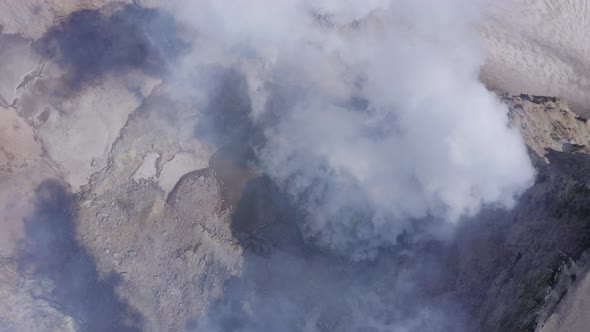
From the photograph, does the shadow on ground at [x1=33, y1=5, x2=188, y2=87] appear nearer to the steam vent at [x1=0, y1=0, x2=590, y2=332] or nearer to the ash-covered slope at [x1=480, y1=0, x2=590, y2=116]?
the steam vent at [x1=0, y1=0, x2=590, y2=332]

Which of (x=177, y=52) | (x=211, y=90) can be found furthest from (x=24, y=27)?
(x=211, y=90)

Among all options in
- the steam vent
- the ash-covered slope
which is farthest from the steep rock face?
the ash-covered slope

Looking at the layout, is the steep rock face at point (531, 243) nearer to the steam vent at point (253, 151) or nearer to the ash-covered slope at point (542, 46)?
the steam vent at point (253, 151)

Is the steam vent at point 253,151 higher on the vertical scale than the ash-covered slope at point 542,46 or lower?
lower

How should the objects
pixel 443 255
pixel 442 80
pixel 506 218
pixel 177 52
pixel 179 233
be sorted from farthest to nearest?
pixel 177 52, pixel 179 233, pixel 442 80, pixel 443 255, pixel 506 218

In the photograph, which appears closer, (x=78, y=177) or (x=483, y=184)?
(x=483, y=184)

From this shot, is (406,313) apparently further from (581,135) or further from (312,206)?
(581,135)

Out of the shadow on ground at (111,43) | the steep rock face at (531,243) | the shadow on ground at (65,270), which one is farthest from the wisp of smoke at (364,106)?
the shadow on ground at (65,270)
